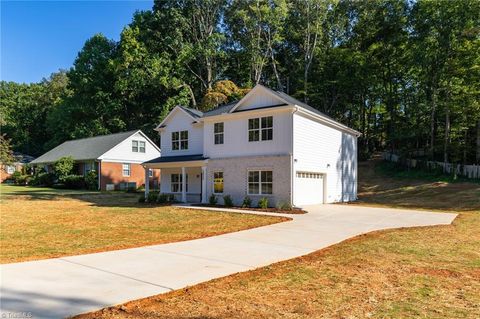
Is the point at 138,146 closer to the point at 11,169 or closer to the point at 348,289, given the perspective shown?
the point at 11,169

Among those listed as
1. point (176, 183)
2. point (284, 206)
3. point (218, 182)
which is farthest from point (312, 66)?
point (284, 206)

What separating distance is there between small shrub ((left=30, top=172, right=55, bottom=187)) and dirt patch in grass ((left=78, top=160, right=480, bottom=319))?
38335 mm

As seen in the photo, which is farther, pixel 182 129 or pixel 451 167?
pixel 451 167

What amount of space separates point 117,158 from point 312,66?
25615mm

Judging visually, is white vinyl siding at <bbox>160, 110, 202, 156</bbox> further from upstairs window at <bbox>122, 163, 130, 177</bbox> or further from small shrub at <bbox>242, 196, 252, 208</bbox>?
upstairs window at <bbox>122, 163, 130, 177</bbox>

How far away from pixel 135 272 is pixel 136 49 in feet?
136

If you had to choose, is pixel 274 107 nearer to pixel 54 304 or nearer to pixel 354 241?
pixel 354 241

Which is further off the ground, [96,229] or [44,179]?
[44,179]

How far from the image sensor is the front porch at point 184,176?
24141mm

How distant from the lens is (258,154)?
21.9 meters

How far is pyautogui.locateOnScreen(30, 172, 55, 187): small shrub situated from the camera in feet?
134

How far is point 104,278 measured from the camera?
636 cm

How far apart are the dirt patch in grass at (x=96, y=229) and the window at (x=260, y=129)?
554 centimetres

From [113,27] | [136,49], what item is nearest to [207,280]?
[136,49]
